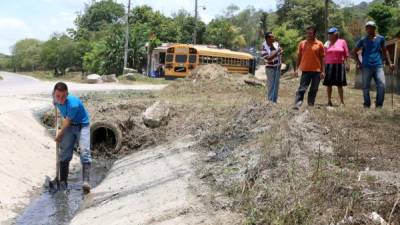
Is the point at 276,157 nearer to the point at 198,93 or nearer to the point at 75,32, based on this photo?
the point at 198,93

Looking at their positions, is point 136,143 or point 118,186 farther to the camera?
point 136,143

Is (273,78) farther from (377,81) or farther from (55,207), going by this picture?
(55,207)

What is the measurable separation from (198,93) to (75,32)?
82.5m

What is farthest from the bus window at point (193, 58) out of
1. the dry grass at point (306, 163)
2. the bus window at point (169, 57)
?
the dry grass at point (306, 163)

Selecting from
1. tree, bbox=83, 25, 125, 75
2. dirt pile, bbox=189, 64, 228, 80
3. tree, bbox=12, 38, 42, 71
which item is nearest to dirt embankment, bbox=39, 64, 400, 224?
dirt pile, bbox=189, 64, 228, 80

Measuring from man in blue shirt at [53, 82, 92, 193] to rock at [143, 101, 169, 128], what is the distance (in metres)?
4.48

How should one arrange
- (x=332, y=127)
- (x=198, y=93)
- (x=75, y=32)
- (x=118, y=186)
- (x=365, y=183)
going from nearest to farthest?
(x=365, y=183) → (x=332, y=127) → (x=118, y=186) → (x=198, y=93) → (x=75, y=32)

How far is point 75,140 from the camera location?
9.04m

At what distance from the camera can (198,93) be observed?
19.8 metres

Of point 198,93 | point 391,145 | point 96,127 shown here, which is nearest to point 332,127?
point 391,145

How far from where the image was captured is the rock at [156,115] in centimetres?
1352

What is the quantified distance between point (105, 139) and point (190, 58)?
73.7 ft

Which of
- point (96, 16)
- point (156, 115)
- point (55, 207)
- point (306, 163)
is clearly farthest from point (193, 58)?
point (96, 16)

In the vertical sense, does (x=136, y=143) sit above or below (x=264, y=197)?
below
